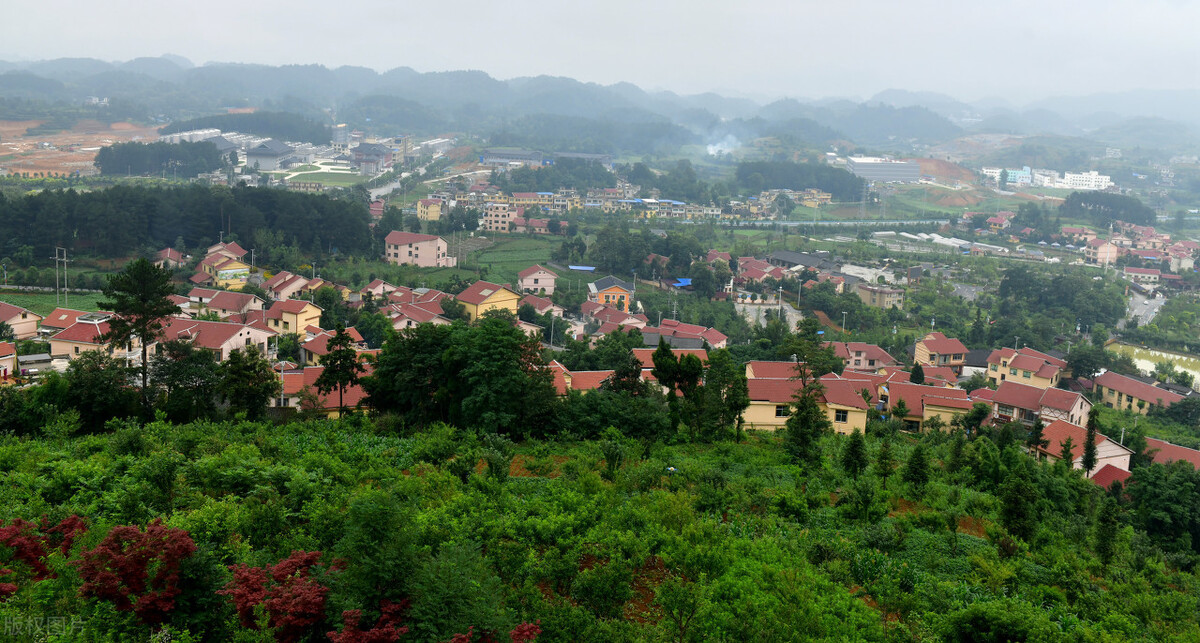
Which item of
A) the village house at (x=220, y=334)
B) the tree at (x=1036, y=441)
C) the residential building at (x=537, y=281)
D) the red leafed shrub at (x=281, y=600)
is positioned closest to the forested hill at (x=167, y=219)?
the residential building at (x=537, y=281)

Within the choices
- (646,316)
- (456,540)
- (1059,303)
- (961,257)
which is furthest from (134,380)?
(961,257)

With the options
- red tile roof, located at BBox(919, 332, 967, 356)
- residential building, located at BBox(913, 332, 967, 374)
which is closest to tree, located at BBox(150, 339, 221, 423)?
residential building, located at BBox(913, 332, 967, 374)

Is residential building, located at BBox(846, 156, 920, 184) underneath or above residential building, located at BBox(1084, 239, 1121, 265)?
above

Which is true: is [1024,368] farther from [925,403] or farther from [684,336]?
[684,336]

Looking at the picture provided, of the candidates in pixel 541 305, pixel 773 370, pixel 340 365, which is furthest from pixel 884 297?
pixel 340 365

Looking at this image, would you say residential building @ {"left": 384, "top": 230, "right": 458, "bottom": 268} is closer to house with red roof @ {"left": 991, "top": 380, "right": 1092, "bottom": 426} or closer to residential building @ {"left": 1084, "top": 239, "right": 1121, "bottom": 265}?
house with red roof @ {"left": 991, "top": 380, "right": 1092, "bottom": 426}

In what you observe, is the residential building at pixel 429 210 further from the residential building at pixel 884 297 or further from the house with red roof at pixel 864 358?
the house with red roof at pixel 864 358
